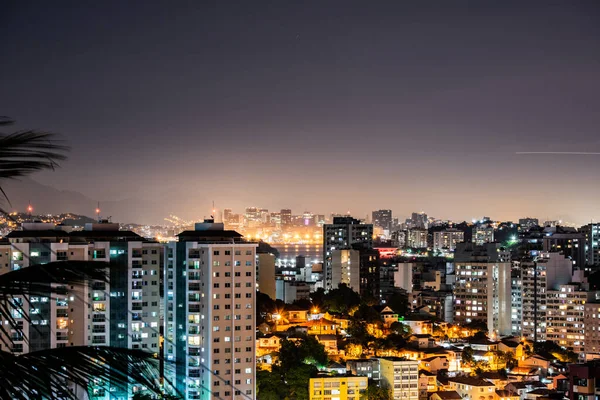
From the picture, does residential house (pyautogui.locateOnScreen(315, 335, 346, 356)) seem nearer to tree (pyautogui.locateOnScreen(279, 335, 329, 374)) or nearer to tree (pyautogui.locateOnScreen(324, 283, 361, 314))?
tree (pyautogui.locateOnScreen(279, 335, 329, 374))

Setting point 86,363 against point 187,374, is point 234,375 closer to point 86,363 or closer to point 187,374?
point 187,374

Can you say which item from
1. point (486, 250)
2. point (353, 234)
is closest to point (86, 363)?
point (486, 250)

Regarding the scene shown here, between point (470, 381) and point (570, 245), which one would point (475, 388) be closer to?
point (470, 381)

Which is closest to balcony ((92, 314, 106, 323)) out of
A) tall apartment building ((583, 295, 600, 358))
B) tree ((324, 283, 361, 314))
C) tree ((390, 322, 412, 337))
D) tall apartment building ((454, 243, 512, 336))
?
tree ((390, 322, 412, 337))

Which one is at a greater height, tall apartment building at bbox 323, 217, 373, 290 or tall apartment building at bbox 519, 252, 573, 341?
tall apartment building at bbox 323, 217, 373, 290

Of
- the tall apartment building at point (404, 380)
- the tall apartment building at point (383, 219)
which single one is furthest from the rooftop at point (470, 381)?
the tall apartment building at point (383, 219)

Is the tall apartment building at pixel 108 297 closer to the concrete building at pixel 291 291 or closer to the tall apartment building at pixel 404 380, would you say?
the tall apartment building at pixel 404 380
